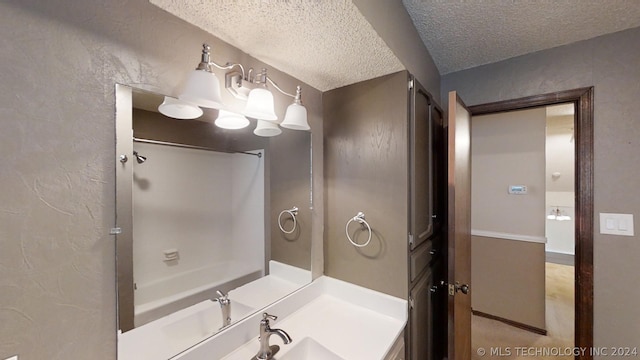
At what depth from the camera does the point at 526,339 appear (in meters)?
2.27

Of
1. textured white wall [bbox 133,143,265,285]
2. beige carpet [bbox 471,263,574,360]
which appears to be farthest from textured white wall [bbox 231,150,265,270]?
beige carpet [bbox 471,263,574,360]

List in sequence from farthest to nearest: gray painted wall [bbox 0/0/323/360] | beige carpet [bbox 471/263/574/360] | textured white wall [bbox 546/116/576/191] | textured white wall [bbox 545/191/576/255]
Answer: textured white wall [bbox 545/191/576/255] < textured white wall [bbox 546/116/576/191] < beige carpet [bbox 471/263/574/360] < gray painted wall [bbox 0/0/323/360]

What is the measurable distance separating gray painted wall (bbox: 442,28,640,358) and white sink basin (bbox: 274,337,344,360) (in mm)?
1809

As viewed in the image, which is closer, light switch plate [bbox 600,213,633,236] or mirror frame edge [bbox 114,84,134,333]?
mirror frame edge [bbox 114,84,134,333]

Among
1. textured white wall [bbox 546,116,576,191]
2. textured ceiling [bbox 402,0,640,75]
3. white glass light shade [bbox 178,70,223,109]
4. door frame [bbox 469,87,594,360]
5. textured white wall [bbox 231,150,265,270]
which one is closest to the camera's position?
white glass light shade [bbox 178,70,223,109]

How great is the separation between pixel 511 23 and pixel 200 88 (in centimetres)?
178

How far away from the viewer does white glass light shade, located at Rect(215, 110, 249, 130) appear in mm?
1044

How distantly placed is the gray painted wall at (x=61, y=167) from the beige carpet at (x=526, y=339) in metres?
2.72

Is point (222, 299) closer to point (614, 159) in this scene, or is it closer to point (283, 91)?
point (283, 91)

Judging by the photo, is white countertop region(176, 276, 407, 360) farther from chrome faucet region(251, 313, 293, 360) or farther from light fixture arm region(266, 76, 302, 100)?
light fixture arm region(266, 76, 302, 100)

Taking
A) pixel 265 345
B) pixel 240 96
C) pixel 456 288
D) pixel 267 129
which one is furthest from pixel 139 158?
pixel 456 288

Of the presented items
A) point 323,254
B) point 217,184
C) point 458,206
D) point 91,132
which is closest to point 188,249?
point 217,184

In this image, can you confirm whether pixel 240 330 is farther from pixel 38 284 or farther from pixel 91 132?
pixel 91 132

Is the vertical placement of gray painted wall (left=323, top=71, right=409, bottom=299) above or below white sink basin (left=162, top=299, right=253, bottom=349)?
above
